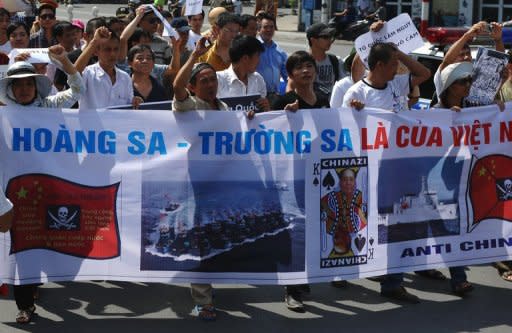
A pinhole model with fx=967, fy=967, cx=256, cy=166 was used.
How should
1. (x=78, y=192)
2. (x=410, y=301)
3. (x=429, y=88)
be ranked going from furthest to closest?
1. (x=429, y=88)
2. (x=410, y=301)
3. (x=78, y=192)

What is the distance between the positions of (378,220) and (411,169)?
450 millimetres

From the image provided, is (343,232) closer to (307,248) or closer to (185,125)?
(307,248)

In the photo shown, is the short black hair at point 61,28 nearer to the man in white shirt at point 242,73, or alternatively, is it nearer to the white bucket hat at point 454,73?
the man in white shirt at point 242,73

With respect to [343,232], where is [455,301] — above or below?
below

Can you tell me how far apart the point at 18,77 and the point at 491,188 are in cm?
347

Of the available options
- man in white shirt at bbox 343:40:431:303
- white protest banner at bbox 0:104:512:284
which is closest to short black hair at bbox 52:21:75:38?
white protest banner at bbox 0:104:512:284

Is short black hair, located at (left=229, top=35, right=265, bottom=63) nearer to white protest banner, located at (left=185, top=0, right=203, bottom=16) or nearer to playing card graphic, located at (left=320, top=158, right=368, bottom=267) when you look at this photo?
playing card graphic, located at (left=320, top=158, right=368, bottom=267)

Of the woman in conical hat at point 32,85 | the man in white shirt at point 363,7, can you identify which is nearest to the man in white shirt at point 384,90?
the woman in conical hat at point 32,85

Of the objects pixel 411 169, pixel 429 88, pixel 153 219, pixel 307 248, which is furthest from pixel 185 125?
pixel 429 88

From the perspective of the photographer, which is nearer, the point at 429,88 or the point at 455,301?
the point at 455,301

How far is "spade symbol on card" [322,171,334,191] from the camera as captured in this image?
21.6ft

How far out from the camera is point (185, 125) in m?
6.50

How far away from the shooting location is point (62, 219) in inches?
254

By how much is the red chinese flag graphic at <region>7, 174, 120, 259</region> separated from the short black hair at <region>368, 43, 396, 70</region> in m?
2.08
